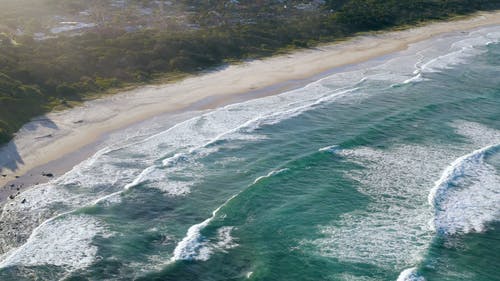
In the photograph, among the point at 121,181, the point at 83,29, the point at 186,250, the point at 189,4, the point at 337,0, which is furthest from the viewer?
the point at 337,0

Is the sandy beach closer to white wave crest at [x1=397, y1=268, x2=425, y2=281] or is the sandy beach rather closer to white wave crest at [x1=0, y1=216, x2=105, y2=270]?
white wave crest at [x1=0, y1=216, x2=105, y2=270]

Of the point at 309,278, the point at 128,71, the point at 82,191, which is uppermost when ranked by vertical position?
the point at 128,71

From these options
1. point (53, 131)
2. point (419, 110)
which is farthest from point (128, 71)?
point (419, 110)

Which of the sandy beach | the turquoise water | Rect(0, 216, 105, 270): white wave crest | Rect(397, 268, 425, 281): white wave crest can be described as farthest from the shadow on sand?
Rect(397, 268, 425, 281): white wave crest

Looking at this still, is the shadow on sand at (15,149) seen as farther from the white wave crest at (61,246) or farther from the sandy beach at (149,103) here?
the white wave crest at (61,246)

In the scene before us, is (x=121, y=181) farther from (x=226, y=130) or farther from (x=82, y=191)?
(x=226, y=130)

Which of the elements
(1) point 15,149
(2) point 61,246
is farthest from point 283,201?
(1) point 15,149
